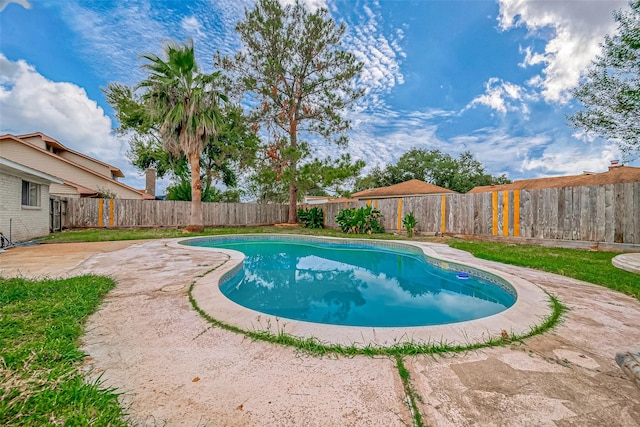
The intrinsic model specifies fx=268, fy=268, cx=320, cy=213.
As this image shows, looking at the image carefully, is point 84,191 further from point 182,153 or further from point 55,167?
point 182,153

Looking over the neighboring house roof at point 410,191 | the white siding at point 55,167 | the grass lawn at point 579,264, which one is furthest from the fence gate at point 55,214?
the neighboring house roof at point 410,191

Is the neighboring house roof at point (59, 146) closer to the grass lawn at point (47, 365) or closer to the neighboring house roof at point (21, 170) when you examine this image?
the neighboring house roof at point (21, 170)

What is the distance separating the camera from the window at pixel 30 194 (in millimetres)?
8844

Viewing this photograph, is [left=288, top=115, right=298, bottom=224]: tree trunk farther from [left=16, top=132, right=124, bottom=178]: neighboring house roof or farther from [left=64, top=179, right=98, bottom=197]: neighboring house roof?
[left=16, top=132, right=124, bottom=178]: neighboring house roof

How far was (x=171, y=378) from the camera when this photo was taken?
165 cm

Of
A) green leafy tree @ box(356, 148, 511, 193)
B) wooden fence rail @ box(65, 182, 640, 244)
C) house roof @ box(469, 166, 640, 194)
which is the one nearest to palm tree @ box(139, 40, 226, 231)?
wooden fence rail @ box(65, 182, 640, 244)

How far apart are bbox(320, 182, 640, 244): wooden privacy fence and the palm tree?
9.73 meters

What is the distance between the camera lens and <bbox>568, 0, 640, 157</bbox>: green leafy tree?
29.1 ft

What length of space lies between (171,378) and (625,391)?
2648 mm

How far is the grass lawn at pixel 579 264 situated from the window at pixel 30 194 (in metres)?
13.7

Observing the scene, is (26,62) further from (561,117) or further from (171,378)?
(561,117)

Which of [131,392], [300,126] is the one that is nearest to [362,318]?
[131,392]

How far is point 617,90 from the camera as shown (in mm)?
9500

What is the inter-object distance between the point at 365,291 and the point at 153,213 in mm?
14419
